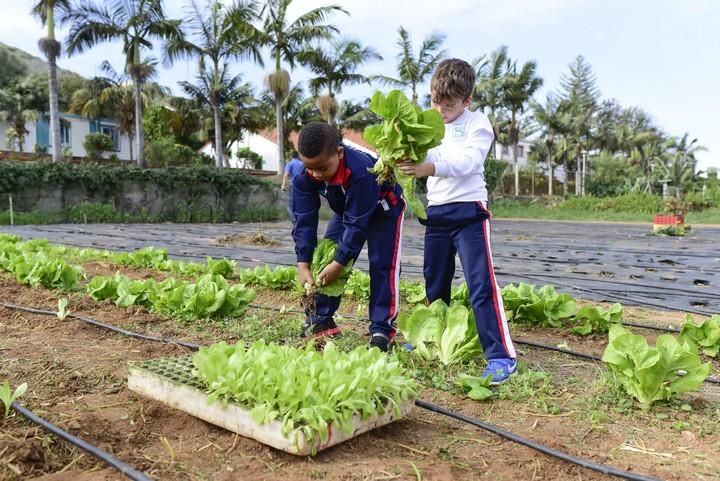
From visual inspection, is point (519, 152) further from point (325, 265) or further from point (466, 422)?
point (466, 422)

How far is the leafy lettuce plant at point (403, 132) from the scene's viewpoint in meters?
2.70

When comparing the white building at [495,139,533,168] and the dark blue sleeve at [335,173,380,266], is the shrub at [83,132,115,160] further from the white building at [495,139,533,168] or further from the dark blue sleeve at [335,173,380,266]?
Answer: the white building at [495,139,533,168]

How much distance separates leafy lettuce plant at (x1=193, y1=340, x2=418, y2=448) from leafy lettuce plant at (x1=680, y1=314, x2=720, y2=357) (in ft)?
6.11

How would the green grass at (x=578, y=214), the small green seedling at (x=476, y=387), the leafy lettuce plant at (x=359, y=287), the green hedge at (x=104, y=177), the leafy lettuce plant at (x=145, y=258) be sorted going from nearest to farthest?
the small green seedling at (x=476, y=387), the leafy lettuce plant at (x=359, y=287), the leafy lettuce plant at (x=145, y=258), the green hedge at (x=104, y=177), the green grass at (x=578, y=214)

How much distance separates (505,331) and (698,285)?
4.68 m

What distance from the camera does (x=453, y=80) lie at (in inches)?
114

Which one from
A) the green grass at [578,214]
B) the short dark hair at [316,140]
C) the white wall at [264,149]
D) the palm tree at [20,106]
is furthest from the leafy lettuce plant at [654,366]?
the white wall at [264,149]

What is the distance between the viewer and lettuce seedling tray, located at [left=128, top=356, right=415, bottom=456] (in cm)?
197

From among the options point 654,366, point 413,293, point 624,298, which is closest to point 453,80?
point 654,366

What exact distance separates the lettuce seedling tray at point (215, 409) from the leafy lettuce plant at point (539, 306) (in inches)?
73.6

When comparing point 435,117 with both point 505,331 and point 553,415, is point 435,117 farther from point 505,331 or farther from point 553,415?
point 553,415

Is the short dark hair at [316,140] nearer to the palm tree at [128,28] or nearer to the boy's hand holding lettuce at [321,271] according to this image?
the boy's hand holding lettuce at [321,271]

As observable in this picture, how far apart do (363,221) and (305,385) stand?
125cm

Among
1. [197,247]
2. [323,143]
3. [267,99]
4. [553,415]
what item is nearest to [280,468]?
[553,415]
